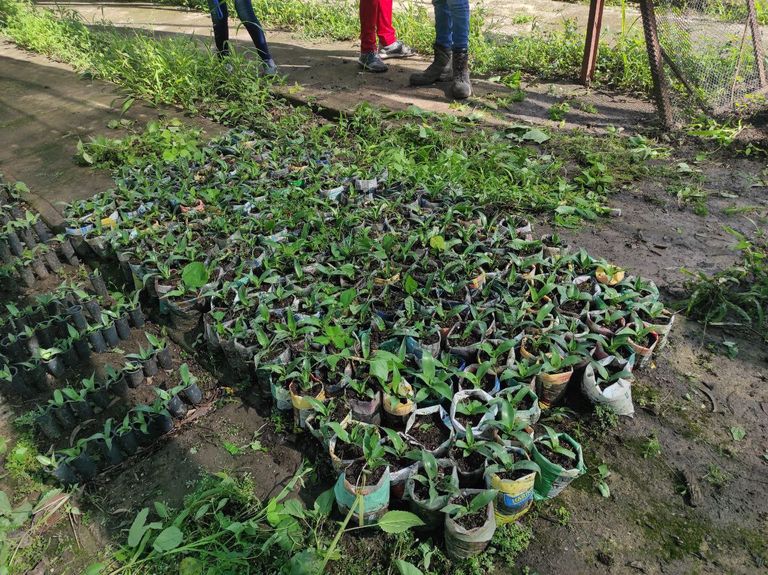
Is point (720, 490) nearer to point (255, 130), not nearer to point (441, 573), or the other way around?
point (441, 573)

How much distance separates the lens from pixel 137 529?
2002 mm

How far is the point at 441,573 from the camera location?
1.92 metres

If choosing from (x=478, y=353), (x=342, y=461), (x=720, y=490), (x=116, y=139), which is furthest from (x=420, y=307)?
(x=116, y=139)

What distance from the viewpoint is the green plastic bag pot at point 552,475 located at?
6.51 feet

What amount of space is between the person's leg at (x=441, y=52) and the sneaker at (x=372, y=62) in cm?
50

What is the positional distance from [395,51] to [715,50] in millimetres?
3255

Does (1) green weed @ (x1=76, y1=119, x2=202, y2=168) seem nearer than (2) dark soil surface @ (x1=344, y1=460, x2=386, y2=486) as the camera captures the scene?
No

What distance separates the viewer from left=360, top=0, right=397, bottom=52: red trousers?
5.48m

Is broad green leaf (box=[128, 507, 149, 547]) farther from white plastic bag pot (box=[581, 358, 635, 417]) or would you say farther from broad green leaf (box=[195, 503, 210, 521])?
white plastic bag pot (box=[581, 358, 635, 417])

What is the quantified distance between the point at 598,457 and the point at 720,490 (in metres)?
0.45

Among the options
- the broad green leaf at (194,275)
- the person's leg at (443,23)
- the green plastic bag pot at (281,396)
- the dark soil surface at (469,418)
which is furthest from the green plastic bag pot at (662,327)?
the person's leg at (443,23)

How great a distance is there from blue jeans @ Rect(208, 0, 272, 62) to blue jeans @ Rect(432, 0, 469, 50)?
1.83 m

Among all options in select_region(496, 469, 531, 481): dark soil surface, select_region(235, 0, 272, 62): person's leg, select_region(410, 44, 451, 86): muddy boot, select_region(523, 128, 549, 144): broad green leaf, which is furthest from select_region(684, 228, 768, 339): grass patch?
select_region(235, 0, 272, 62): person's leg

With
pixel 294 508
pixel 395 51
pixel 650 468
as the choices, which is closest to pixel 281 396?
pixel 294 508
